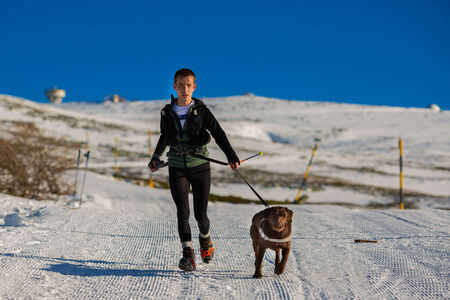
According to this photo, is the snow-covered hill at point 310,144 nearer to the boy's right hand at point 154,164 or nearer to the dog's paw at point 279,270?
the boy's right hand at point 154,164

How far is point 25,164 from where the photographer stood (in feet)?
33.0

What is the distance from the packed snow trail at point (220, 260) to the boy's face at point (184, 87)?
165cm

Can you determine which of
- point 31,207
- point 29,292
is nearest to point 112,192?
point 31,207

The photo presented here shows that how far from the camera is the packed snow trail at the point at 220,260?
10.9 feet

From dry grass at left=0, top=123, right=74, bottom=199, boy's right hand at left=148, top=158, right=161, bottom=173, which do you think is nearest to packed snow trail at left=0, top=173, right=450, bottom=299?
boy's right hand at left=148, top=158, right=161, bottom=173

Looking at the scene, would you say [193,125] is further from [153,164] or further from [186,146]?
[153,164]

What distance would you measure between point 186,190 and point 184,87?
99cm

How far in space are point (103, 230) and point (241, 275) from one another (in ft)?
9.38

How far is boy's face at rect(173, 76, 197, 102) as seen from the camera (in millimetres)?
3996

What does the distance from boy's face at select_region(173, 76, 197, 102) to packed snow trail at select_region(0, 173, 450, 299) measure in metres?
1.65

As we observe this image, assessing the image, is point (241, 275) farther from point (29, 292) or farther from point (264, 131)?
point (264, 131)

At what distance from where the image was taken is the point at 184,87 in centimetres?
400

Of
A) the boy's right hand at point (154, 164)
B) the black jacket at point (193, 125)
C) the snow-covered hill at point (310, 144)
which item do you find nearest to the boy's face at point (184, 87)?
the black jacket at point (193, 125)

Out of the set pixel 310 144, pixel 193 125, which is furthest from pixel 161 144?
pixel 310 144
